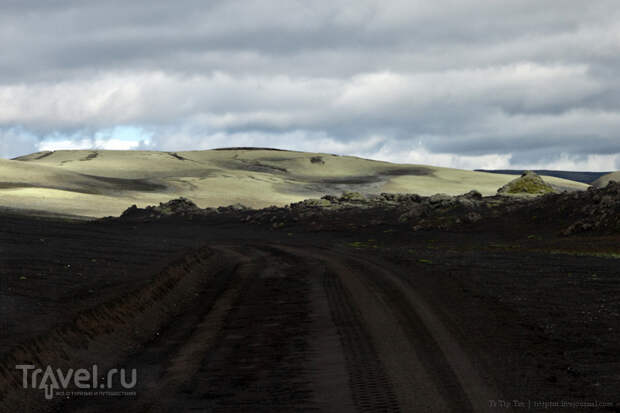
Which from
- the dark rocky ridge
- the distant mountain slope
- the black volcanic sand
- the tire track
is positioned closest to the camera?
the tire track

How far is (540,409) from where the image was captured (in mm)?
7637

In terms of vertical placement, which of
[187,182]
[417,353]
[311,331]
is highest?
[187,182]

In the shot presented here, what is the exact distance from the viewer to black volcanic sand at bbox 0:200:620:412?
27.2 ft

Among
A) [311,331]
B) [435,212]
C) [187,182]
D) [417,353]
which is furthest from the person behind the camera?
[187,182]

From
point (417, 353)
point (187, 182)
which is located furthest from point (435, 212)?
point (187, 182)

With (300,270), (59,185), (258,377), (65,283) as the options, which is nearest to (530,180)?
(300,270)

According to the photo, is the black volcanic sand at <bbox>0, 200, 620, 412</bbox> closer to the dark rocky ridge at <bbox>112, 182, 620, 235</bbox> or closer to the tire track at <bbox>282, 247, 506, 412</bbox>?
the tire track at <bbox>282, 247, 506, 412</bbox>

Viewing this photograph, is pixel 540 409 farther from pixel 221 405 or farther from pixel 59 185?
pixel 59 185

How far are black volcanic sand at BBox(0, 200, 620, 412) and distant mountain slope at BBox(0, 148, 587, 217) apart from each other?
62.7 m

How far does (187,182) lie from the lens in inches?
5276

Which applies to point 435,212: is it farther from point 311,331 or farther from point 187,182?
point 187,182

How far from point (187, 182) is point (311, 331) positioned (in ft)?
408

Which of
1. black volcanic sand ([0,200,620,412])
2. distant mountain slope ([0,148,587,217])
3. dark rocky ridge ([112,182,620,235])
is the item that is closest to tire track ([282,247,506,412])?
black volcanic sand ([0,200,620,412])

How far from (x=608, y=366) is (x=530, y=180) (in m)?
65.8
